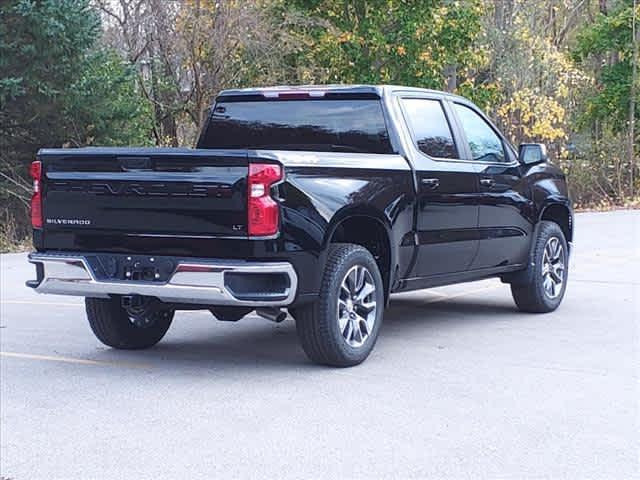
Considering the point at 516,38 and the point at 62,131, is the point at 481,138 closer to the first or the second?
the point at 62,131

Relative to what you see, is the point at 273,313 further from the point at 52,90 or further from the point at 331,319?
the point at 52,90

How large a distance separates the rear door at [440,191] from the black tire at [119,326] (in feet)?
6.90

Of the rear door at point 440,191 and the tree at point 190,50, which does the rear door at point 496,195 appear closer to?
the rear door at point 440,191

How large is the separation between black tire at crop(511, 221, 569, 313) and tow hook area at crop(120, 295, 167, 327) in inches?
134

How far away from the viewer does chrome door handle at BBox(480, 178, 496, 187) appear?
909 centimetres

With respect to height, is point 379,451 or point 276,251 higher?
point 276,251

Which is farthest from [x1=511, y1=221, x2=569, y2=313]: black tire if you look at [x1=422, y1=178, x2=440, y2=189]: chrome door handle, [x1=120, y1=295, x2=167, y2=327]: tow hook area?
[x1=120, y1=295, x2=167, y2=327]: tow hook area

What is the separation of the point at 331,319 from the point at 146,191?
150 cm

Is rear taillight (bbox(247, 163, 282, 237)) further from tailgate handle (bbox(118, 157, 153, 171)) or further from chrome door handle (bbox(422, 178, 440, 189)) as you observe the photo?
chrome door handle (bbox(422, 178, 440, 189))

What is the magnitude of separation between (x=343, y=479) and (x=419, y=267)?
344 centimetres

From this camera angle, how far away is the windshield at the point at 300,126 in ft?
27.8

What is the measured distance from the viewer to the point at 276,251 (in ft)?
22.5

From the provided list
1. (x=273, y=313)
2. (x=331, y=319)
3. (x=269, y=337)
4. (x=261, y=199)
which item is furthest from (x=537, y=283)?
(x=261, y=199)

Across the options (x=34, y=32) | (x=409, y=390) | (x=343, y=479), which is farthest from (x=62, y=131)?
(x=343, y=479)
